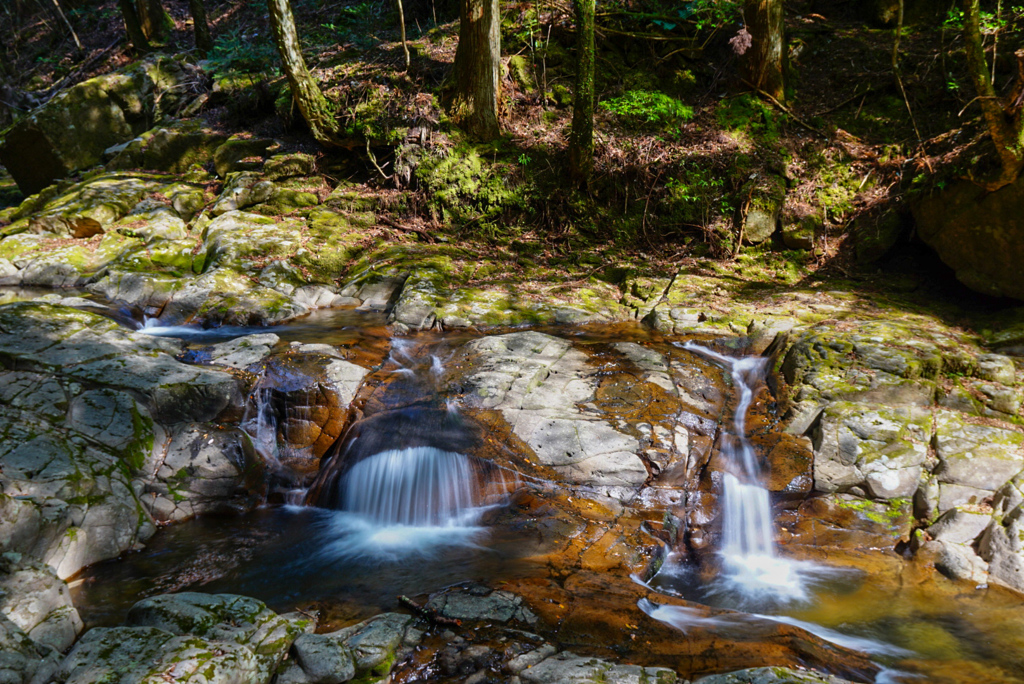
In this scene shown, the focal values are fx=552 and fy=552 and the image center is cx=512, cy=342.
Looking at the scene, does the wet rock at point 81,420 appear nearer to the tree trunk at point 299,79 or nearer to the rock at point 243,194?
the rock at point 243,194

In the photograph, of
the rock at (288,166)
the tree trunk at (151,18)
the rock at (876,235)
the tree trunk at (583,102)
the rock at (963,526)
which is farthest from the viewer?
the tree trunk at (151,18)

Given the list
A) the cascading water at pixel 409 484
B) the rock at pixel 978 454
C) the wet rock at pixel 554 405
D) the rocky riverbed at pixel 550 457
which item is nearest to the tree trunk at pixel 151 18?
the rocky riverbed at pixel 550 457

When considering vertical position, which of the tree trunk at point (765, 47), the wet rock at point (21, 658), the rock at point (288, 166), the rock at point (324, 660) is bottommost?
Result: the rock at point (324, 660)

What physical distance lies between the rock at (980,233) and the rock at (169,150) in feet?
45.1

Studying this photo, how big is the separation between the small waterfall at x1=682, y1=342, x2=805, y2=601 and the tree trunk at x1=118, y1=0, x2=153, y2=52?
1939 cm

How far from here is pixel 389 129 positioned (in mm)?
10477

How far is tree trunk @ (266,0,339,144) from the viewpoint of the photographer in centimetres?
985

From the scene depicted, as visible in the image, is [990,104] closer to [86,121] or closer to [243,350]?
[243,350]

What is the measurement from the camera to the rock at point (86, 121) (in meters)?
13.2

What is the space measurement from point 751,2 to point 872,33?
293 centimetres

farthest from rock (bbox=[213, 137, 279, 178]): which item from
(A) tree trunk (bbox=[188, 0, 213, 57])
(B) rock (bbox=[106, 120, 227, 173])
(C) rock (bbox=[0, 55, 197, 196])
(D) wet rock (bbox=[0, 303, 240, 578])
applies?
(D) wet rock (bbox=[0, 303, 240, 578])

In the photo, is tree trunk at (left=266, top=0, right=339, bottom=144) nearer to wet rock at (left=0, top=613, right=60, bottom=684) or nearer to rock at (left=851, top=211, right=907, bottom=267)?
rock at (left=851, top=211, right=907, bottom=267)

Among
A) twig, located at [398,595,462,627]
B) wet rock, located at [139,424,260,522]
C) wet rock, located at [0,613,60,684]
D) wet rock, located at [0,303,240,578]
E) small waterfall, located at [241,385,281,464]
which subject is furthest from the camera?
small waterfall, located at [241,385,281,464]

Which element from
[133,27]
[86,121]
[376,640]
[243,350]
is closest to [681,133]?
[243,350]
